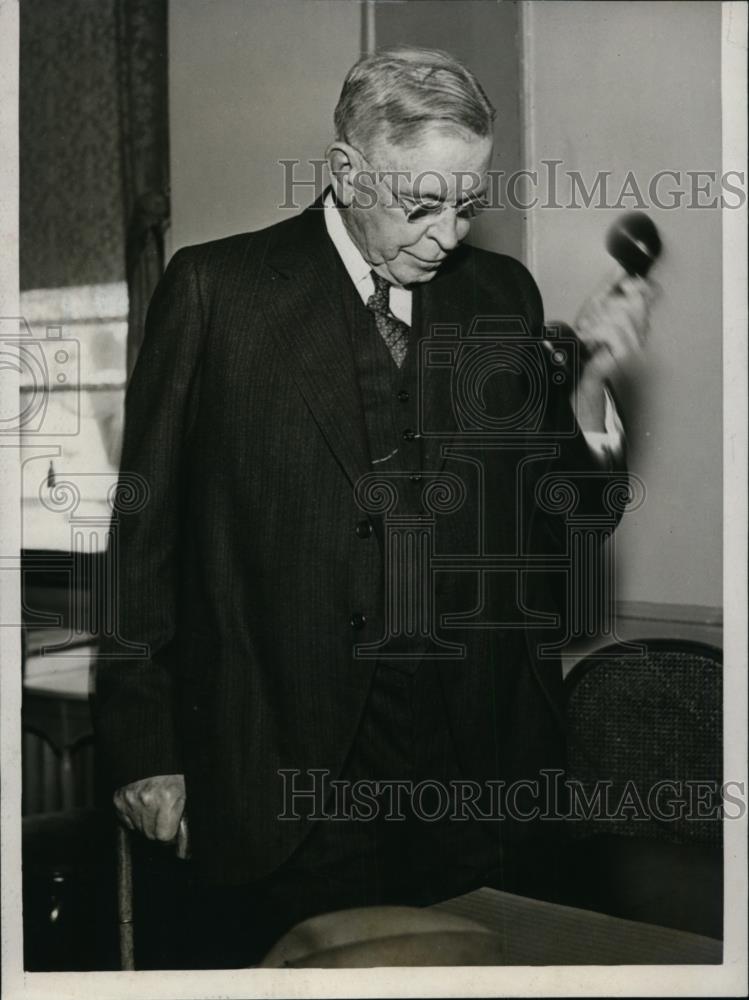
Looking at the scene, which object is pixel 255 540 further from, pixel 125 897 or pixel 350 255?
pixel 125 897

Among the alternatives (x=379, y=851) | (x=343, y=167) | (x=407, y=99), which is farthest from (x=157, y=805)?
A: (x=407, y=99)

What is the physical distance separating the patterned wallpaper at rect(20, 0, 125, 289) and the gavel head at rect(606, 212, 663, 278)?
0.83 metres

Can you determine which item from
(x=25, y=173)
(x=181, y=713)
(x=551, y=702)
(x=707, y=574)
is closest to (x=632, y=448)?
(x=707, y=574)

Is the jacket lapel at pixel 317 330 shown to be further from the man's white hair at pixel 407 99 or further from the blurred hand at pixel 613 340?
the blurred hand at pixel 613 340

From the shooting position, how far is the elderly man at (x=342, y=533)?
5.11 ft

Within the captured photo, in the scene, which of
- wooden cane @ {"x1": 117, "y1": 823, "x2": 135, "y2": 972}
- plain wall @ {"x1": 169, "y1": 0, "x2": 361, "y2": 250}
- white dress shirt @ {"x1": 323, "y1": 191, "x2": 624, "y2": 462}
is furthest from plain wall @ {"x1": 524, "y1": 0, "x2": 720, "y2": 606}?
wooden cane @ {"x1": 117, "y1": 823, "x2": 135, "y2": 972}

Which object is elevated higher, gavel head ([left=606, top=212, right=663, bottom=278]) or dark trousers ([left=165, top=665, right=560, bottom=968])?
gavel head ([left=606, top=212, right=663, bottom=278])

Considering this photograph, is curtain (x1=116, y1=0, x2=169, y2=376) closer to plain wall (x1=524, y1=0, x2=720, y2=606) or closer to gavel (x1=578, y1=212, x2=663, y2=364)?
plain wall (x1=524, y1=0, x2=720, y2=606)

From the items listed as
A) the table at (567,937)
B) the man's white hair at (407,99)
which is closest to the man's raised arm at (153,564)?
the man's white hair at (407,99)

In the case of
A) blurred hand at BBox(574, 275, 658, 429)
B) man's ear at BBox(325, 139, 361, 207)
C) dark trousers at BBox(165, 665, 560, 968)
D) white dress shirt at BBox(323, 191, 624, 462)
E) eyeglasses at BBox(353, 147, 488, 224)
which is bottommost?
dark trousers at BBox(165, 665, 560, 968)

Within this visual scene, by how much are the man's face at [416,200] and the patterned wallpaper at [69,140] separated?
42 centimetres

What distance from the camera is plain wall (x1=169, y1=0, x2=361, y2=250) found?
1.58 metres

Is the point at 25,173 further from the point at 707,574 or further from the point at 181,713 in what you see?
the point at 707,574

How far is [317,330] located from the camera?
1.57 m
